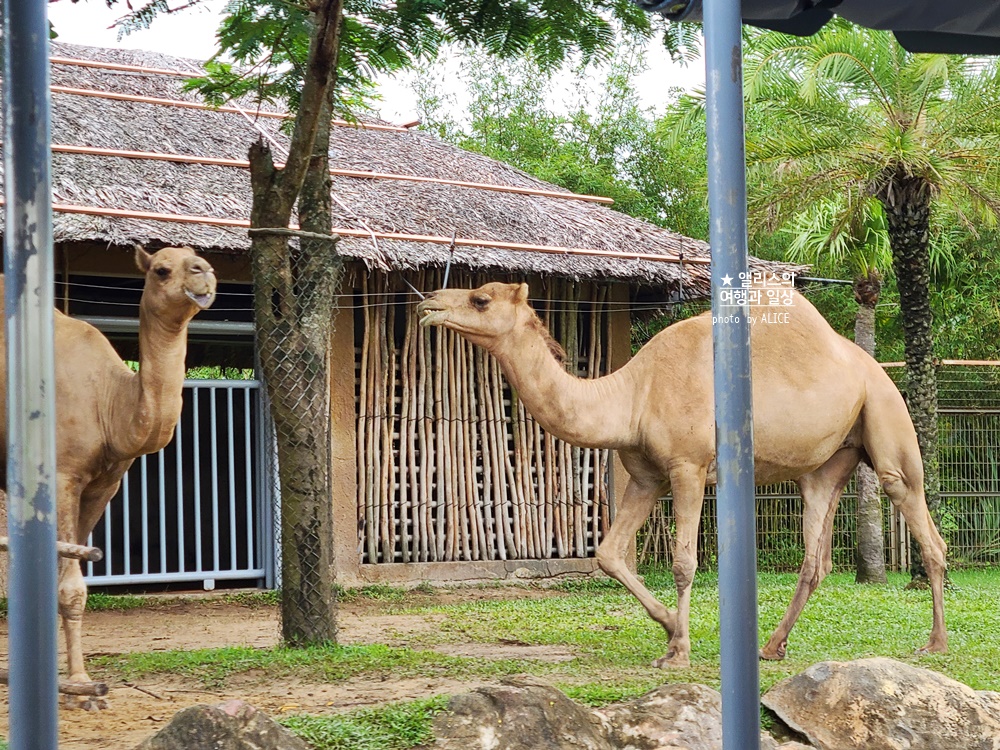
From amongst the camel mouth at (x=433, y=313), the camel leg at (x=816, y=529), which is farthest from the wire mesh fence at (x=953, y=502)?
the camel mouth at (x=433, y=313)

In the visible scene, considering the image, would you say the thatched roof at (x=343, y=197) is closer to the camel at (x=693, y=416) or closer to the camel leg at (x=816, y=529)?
the camel at (x=693, y=416)

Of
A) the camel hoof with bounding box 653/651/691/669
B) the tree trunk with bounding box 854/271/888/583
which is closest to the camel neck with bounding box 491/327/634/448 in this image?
the camel hoof with bounding box 653/651/691/669

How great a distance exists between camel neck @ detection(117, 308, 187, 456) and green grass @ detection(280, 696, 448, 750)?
6.32 feet

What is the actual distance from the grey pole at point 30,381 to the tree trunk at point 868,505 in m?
11.6

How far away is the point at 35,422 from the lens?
236cm

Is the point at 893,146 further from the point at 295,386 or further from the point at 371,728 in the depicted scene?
the point at 371,728

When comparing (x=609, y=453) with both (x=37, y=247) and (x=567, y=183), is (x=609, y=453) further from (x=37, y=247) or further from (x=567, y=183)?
(x=567, y=183)

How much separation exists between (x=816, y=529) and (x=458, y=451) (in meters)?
4.93

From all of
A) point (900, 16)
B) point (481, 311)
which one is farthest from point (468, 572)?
point (900, 16)

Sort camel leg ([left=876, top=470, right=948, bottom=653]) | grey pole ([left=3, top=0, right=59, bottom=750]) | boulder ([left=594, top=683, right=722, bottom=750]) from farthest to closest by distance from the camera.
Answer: camel leg ([left=876, top=470, right=948, bottom=653]), boulder ([left=594, top=683, right=722, bottom=750]), grey pole ([left=3, top=0, right=59, bottom=750])

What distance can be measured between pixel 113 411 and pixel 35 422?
404cm

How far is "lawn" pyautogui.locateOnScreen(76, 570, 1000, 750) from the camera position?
5.42m

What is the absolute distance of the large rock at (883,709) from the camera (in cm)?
502

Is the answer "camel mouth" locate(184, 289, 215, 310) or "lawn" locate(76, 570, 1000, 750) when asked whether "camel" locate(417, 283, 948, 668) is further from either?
"camel mouth" locate(184, 289, 215, 310)
